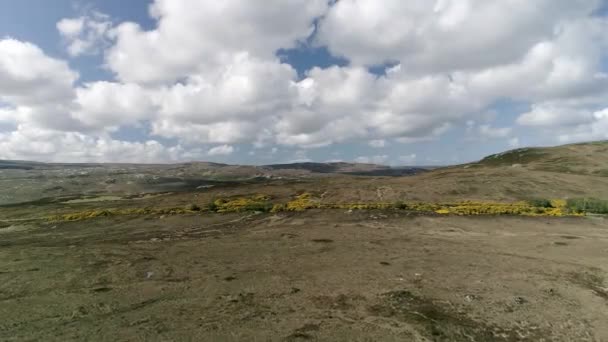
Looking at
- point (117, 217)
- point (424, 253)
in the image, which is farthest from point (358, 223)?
point (117, 217)

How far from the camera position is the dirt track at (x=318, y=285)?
13445 mm

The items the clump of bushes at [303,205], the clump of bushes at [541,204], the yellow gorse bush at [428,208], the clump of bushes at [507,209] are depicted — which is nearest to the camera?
the clump of bushes at [507,209]

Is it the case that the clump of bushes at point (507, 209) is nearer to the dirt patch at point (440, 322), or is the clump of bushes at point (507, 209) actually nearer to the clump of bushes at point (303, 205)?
the clump of bushes at point (303, 205)

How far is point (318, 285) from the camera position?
18.1 metres

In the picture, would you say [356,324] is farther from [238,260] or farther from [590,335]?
[238,260]

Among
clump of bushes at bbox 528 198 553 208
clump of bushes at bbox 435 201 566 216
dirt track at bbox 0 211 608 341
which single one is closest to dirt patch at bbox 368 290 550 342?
dirt track at bbox 0 211 608 341

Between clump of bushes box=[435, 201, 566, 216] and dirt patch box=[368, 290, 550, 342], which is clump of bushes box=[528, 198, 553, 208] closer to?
clump of bushes box=[435, 201, 566, 216]

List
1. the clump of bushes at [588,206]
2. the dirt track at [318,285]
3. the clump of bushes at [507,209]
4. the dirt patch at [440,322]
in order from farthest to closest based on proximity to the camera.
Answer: the clump of bushes at [507,209]
the clump of bushes at [588,206]
the dirt track at [318,285]
the dirt patch at [440,322]

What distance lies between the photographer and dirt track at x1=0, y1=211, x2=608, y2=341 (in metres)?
13.4

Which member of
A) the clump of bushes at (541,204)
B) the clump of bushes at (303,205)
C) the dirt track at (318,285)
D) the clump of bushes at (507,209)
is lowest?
the dirt track at (318,285)

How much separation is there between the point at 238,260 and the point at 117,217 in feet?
99.6

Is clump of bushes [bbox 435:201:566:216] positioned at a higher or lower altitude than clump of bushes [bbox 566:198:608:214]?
lower

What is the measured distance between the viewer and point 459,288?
17391 mm

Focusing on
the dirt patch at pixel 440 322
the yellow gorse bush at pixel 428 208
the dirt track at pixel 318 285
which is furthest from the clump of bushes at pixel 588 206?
the dirt patch at pixel 440 322
